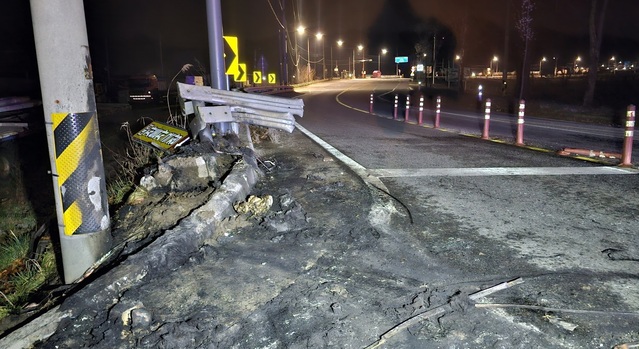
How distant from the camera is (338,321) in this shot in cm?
328

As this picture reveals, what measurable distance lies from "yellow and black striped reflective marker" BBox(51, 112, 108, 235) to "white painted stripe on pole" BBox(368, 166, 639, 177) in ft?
15.3

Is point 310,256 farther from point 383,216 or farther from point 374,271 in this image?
point 383,216

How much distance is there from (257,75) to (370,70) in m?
109

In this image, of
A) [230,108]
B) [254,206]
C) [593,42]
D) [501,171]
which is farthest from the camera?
[593,42]

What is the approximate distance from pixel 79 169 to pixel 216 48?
583 cm

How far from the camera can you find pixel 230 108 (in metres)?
7.73

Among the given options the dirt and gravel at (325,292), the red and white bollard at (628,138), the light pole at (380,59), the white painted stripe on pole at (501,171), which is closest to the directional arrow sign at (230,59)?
the white painted stripe on pole at (501,171)

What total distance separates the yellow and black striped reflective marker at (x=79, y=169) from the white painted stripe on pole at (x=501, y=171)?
15.3 feet

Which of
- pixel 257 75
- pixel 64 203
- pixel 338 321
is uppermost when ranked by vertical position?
pixel 257 75

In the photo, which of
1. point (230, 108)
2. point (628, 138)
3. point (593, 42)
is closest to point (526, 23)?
point (593, 42)

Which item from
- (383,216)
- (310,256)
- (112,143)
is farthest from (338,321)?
(112,143)

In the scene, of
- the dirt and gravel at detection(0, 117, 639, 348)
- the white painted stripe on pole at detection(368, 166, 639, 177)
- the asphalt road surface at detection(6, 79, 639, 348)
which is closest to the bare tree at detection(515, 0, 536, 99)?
the white painted stripe on pole at detection(368, 166, 639, 177)

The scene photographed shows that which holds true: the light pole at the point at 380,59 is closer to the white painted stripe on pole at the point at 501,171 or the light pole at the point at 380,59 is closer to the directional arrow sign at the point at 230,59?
the directional arrow sign at the point at 230,59

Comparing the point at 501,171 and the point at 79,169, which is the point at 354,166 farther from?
the point at 79,169
